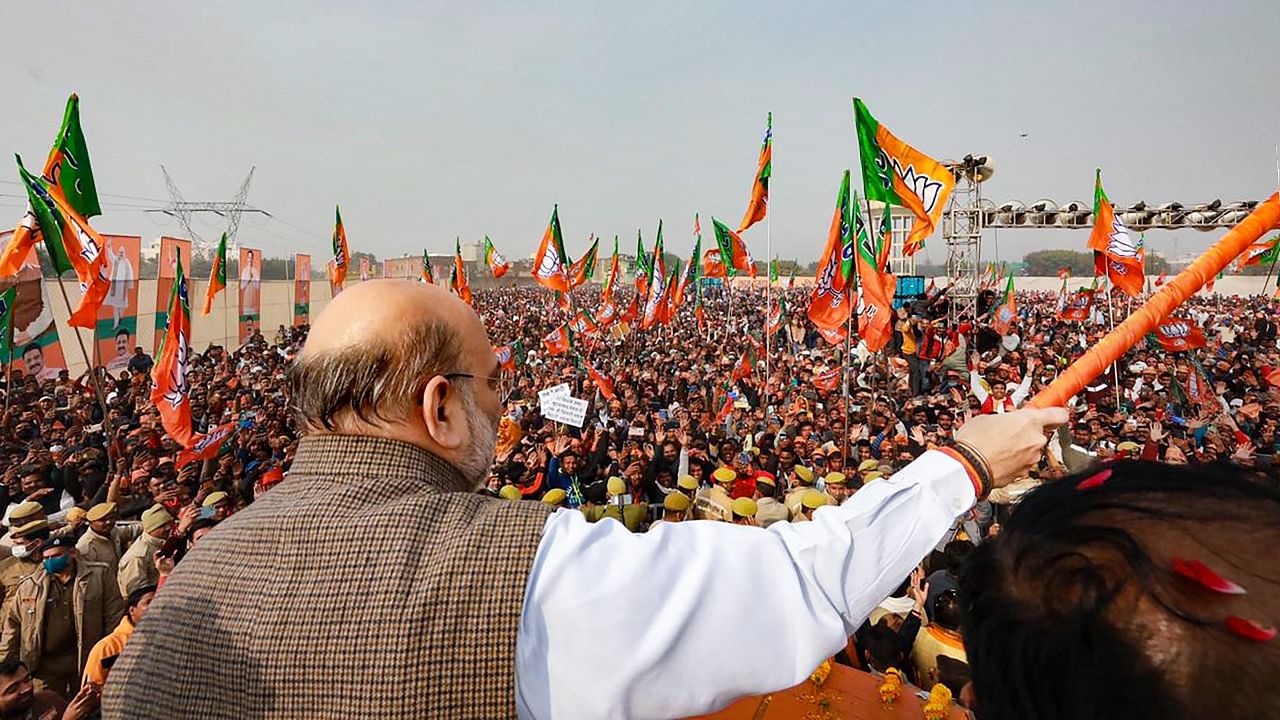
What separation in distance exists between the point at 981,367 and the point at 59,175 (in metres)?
16.6

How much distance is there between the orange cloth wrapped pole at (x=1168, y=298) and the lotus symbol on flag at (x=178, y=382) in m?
8.38

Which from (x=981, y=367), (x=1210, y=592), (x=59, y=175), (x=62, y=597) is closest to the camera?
(x=1210, y=592)

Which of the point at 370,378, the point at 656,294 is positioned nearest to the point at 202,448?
the point at 370,378

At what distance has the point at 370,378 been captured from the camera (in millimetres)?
1228

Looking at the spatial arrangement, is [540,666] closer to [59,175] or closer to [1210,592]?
[1210,592]

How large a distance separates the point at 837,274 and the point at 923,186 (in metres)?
2.33

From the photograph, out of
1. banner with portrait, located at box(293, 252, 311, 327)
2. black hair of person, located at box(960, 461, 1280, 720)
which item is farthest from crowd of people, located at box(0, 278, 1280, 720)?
banner with portrait, located at box(293, 252, 311, 327)

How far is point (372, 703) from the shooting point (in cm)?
95

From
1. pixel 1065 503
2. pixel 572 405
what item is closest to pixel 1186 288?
pixel 1065 503

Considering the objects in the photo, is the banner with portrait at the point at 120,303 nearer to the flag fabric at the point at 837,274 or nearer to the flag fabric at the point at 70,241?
the flag fabric at the point at 70,241

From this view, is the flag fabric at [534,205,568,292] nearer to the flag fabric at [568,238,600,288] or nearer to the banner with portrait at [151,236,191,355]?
the flag fabric at [568,238,600,288]

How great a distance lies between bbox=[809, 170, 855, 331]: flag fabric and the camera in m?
9.97

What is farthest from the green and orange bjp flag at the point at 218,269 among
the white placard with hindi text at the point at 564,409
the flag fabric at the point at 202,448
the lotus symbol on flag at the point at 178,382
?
the white placard with hindi text at the point at 564,409

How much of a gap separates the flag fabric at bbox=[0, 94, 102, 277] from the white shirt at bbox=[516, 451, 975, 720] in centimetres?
895
